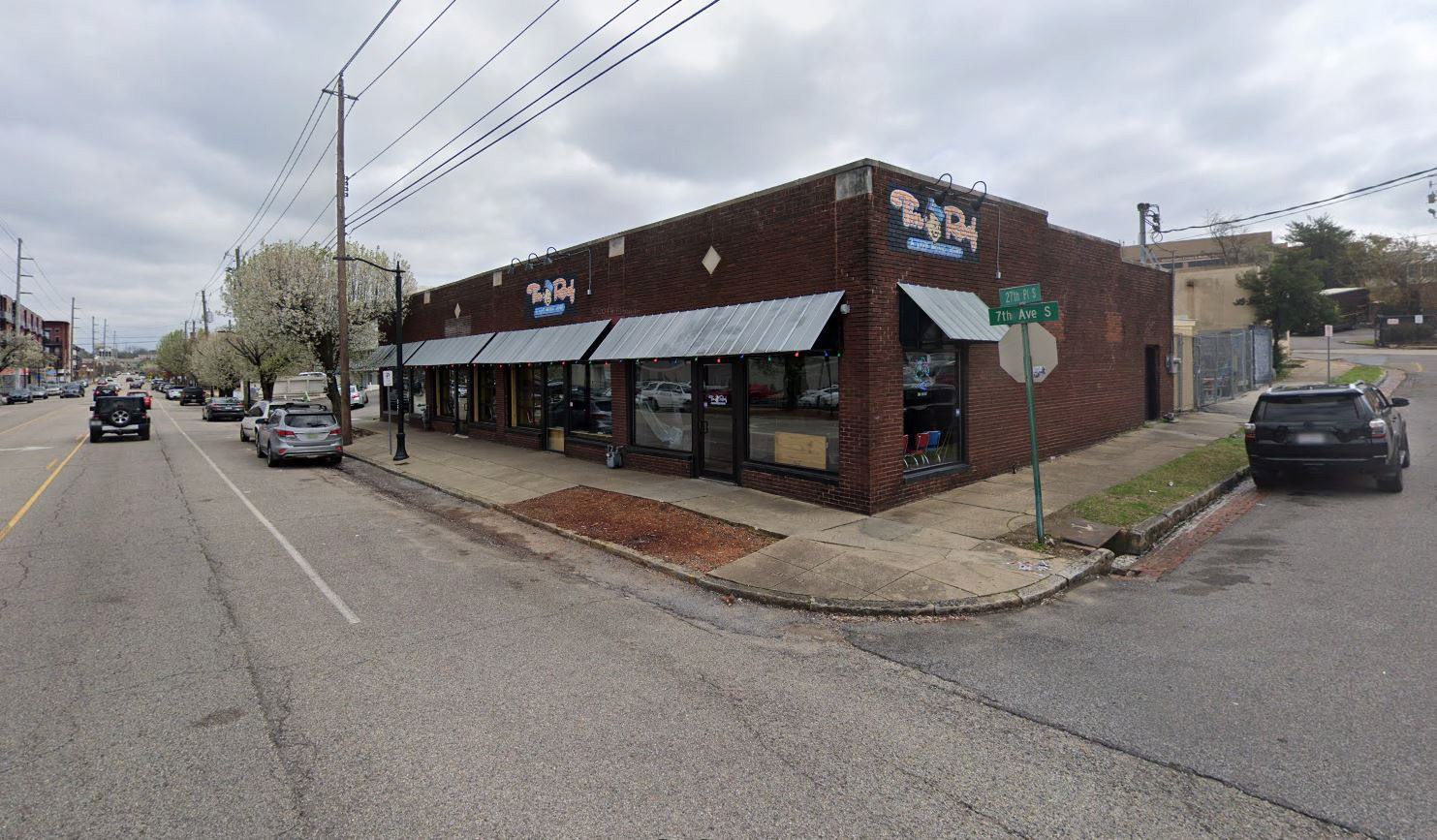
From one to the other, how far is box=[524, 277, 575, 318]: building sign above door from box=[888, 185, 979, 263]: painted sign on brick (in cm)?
898

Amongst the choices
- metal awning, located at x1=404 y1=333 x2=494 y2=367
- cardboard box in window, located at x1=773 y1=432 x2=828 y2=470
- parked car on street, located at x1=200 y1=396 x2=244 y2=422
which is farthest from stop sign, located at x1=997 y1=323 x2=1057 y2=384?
parked car on street, located at x1=200 y1=396 x2=244 y2=422

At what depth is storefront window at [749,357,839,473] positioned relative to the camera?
11062 millimetres

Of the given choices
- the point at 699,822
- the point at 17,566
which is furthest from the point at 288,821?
the point at 17,566

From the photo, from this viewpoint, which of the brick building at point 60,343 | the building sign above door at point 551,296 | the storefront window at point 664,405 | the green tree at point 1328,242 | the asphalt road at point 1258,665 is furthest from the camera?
the brick building at point 60,343

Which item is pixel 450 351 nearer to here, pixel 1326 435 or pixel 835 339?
pixel 835 339

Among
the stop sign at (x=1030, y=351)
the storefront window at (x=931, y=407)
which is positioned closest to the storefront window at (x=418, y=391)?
the storefront window at (x=931, y=407)

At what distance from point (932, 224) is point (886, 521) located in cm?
484

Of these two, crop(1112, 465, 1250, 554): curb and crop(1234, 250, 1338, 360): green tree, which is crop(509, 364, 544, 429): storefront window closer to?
crop(1112, 465, 1250, 554): curb

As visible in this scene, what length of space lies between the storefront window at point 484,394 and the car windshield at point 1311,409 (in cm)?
1851

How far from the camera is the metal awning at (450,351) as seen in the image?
833 inches

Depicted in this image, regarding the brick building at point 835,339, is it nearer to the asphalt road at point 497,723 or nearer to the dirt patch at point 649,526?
the dirt patch at point 649,526

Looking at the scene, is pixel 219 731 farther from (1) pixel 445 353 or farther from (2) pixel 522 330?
(1) pixel 445 353

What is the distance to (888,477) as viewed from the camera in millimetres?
10508

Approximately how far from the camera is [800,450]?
1149 cm
